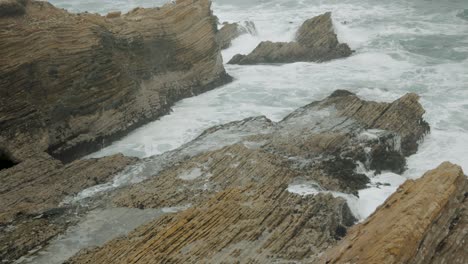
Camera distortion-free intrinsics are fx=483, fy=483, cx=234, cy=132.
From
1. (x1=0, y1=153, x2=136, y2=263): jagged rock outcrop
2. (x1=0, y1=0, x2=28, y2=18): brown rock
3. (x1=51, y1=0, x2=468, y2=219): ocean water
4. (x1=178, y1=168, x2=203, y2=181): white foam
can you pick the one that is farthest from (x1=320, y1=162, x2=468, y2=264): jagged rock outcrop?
(x1=0, y1=0, x2=28, y2=18): brown rock

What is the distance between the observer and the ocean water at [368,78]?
61.7 ft

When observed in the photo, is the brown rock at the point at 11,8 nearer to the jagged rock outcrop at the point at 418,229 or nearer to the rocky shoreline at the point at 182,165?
the rocky shoreline at the point at 182,165

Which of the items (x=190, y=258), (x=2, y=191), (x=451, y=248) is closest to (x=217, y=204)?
(x=190, y=258)

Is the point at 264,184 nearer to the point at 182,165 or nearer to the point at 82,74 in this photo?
the point at 182,165

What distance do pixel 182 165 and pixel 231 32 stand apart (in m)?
19.4

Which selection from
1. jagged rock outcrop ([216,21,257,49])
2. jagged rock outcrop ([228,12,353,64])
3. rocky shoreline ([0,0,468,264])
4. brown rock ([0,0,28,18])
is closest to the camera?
rocky shoreline ([0,0,468,264])

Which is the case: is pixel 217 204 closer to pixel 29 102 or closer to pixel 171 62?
pixel 29 102

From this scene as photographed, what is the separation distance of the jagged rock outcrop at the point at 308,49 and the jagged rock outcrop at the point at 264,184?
896 cm

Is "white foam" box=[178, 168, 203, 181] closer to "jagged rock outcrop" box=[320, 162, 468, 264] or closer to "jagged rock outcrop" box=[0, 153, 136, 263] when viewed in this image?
"jagged rock outcrop" box=[0, 153, 136, 263]

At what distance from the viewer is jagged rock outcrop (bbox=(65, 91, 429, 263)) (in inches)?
431

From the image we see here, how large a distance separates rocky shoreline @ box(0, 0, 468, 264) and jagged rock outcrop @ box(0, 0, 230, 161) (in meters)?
0.05

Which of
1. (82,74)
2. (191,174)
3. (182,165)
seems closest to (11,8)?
(82,74)

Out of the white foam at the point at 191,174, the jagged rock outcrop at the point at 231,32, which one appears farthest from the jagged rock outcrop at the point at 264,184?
the jagged rock outcrop at the point at 231,32

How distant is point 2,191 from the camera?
14.4m
